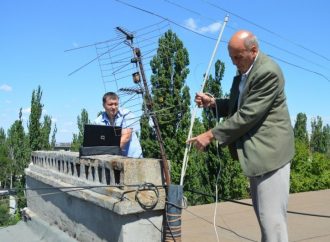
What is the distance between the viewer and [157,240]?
439 cm

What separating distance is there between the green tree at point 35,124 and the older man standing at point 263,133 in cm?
1902

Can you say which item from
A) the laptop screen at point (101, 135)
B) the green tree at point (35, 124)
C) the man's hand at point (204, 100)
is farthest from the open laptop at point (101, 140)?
the green tree at point (35, 124)

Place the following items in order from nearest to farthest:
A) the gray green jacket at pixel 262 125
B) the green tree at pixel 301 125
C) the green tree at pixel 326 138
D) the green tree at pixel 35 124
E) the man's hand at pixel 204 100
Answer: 1. the gray green jacket at pixel 262 125
2. the man's hand at pixel 204 100
3. the green tree at pixel 35 124
4. the green tree at pixel 301 125
5. the green tree at pixel 326 138

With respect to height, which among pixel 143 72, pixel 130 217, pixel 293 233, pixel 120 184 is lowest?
pixel 293 233

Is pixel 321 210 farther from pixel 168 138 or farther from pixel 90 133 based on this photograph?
pixel 168 138

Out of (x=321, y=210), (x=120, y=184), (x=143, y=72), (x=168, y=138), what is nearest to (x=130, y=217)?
(x=120, y=184)

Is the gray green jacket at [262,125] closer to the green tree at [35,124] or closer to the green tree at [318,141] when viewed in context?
the green tree at [35,124]

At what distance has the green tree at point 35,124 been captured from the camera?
70.3 feet

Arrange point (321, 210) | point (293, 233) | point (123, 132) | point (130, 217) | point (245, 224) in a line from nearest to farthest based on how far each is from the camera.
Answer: point (130, 217) → point (123, 132) → point (293, 233) → point (245, 224) → point (321, 210)

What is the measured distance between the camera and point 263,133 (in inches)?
123

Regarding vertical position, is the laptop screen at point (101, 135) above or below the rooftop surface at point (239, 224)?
above

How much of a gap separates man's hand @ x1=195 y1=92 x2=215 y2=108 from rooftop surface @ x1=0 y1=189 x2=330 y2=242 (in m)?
1.78

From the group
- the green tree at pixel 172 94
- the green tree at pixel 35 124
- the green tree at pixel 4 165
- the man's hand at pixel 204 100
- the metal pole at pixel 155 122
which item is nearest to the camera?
the man's hand at pixel 204 100

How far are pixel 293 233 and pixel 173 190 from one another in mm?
2237
